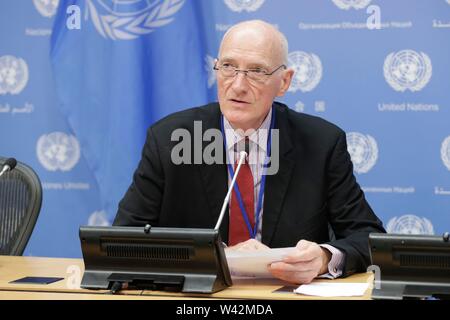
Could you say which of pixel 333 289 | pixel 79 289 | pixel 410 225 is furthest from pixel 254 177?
pixel 410 225

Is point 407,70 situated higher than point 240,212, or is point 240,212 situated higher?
point 407,70

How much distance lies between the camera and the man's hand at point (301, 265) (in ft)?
8.30

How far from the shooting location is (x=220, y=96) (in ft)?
10.2

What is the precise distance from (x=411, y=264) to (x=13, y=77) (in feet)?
11.0

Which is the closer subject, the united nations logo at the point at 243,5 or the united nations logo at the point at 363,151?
the united nations logo at the point at 363,151

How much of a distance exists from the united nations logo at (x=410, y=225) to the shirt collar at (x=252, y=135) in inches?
60.5

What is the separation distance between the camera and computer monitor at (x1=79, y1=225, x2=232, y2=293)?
2.39m

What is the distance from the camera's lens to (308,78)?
4562mm

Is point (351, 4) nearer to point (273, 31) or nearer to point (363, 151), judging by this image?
point (363, 151)

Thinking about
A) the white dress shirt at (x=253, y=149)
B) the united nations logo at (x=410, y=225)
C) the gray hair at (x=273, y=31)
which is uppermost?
the gray hair at (x=273, y=31)

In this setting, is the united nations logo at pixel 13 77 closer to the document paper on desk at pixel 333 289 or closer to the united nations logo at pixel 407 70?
the united nations logo at pixel 407 70

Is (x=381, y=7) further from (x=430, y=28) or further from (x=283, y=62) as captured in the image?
(x=283, y=62)

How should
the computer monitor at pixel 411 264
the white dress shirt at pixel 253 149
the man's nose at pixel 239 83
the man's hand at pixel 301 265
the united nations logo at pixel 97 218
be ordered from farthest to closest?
the united nations logo at pixel 97 218
the white dress shirt at pixel 253 149
the man's nose at pixel 239 83
the man's hand at pixel 301 265
the computer monitor at pixel 411 264

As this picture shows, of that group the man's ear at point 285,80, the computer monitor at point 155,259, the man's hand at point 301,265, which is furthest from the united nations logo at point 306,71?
the computer monitor at point 155,259
